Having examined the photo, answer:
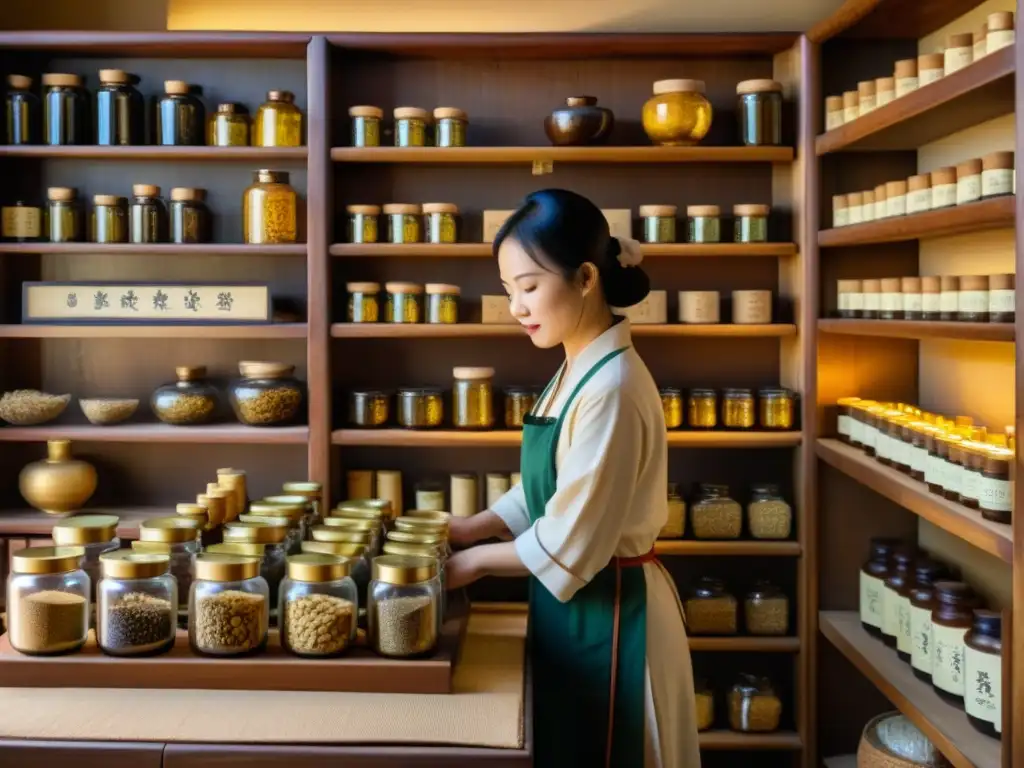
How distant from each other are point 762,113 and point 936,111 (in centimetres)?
74

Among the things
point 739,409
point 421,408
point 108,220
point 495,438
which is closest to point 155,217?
point 108,220

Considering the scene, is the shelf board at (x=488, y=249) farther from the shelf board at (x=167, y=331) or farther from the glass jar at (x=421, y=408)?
the glass jar at (x=421, y=408)

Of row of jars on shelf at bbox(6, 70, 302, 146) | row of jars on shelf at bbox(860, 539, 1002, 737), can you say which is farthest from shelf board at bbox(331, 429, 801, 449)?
row of jars on shelf at bbox(6, 70, 302, 146)

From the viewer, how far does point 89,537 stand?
5.72 ft

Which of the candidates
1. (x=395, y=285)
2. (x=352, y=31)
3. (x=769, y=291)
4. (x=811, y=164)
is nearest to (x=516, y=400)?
(x=395, y=285)

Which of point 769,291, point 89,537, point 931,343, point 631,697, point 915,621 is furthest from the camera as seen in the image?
point 769,291

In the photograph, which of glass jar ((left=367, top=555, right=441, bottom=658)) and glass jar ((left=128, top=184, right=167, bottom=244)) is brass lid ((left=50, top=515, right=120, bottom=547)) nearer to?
glass jar ((left=367, top=555, right=441, bottom=658))

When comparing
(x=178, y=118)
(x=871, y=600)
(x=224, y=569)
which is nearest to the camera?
(x=224, y=569)

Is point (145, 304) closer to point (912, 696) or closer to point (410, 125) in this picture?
point (410, 125)

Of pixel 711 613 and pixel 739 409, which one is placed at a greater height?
pixel 739 409

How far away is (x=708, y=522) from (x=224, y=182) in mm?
1704

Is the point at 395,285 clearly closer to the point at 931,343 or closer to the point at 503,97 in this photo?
the point at 503,97

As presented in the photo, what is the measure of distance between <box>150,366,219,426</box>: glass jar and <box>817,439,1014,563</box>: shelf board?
170 centimetres

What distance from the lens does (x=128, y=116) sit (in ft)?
10.3
